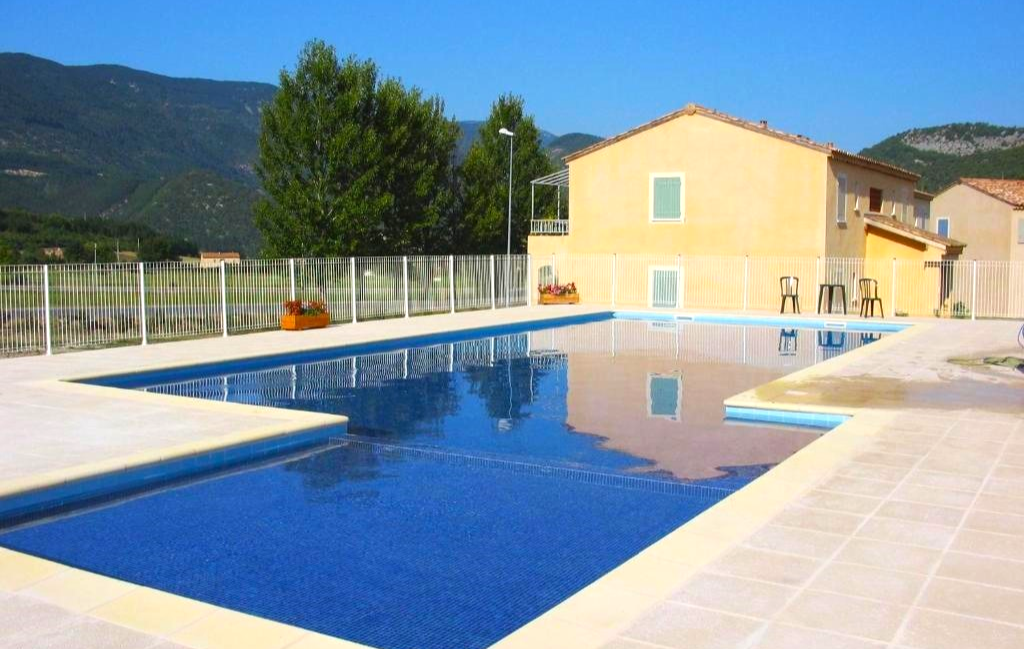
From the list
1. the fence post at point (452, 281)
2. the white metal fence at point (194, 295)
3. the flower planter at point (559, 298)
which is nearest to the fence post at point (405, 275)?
the white metal fence at point (194, 295)

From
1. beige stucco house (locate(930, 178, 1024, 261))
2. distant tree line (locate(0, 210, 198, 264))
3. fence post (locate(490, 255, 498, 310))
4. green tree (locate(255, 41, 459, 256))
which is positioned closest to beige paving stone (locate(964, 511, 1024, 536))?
fence post (locate(490, 255, 498, 310))

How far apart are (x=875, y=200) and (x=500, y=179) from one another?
1319cm

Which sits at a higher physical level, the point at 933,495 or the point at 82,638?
the point at 933,495

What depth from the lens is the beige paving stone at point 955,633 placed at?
3973 mm

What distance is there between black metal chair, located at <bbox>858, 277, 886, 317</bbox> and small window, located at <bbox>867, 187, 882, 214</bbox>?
4.07 metres

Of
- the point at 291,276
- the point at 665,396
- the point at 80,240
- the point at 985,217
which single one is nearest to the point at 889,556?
the point at 665,396

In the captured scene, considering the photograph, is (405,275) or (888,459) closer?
(888,459)

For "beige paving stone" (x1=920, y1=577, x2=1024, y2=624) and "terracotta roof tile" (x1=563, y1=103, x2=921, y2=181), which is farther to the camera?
"terracotta roof tile" (x1=563, y1=103, x2=921, y2=181)

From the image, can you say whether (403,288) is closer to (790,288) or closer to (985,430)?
(790,288)

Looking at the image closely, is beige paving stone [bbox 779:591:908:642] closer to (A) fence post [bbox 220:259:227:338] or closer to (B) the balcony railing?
(A) fence post [bbox 220:259:227:338]

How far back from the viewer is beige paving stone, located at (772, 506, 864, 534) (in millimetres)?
5562

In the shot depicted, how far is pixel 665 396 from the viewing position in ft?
39.8

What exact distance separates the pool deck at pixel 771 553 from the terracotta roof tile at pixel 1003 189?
32.7 meters

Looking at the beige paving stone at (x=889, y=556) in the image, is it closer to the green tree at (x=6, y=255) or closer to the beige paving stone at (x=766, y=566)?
the beige paving stone at (x=766, y=566)
